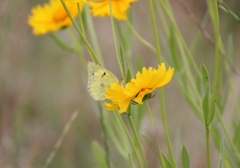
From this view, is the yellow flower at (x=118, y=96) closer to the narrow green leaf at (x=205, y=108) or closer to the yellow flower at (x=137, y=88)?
the yellow flower at (x=137, y=88)

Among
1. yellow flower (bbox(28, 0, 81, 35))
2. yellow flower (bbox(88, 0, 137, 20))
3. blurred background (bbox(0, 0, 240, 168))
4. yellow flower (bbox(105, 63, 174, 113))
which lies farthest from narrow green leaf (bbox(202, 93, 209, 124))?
blurred background (bbox(0, 0, 240, 168))

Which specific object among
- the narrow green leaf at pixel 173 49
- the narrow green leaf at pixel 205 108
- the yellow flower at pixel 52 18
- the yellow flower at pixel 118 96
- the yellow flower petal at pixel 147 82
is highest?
the yellow flower at pixel 52 18

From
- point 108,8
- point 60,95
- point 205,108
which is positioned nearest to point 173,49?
point 108,8

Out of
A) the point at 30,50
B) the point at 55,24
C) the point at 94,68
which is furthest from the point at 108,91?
the point at 30,50

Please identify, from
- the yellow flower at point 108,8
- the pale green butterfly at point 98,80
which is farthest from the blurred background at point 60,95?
the pale green butterfly at point 98,80

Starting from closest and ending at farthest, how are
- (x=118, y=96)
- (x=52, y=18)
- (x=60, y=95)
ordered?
(x=118, y=96), (x=52, y=18), (x=60, y=95)

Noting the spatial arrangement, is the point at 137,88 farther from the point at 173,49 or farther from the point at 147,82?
the point at 173,49
